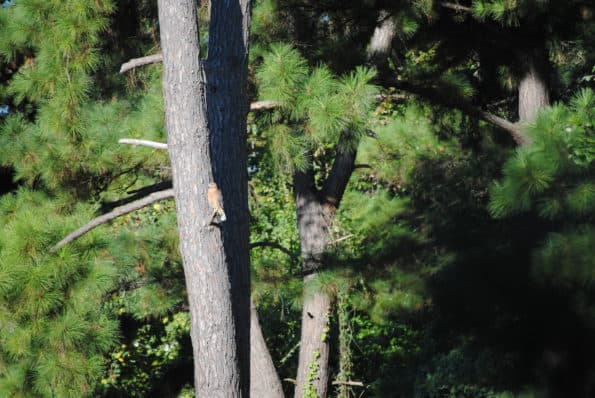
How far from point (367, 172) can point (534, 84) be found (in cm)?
167

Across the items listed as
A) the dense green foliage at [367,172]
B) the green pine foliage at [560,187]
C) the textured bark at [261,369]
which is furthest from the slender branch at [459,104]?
the textured bark at [261,369]

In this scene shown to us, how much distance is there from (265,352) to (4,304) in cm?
234

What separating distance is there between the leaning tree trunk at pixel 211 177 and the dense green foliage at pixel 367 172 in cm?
36

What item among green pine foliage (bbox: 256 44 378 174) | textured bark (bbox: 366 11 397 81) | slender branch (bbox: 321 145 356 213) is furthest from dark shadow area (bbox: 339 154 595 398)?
green pine foliage (bbox: 256 44 378 174)

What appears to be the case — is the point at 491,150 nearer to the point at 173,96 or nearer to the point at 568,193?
the point at 568,193

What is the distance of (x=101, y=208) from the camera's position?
A: 17.5ft

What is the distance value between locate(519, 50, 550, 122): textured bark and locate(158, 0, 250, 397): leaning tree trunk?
225 cm

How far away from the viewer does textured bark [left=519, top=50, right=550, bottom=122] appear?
5.42 m

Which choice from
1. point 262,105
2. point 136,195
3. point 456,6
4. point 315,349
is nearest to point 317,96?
point 262,105

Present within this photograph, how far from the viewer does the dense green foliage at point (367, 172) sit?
13.8ft

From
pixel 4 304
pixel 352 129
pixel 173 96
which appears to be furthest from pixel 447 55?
pixel 4 304

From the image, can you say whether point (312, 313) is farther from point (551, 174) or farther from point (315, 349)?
point (551, 174)

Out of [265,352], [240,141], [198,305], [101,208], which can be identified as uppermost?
[240,141]

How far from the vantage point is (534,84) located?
5430 mm
